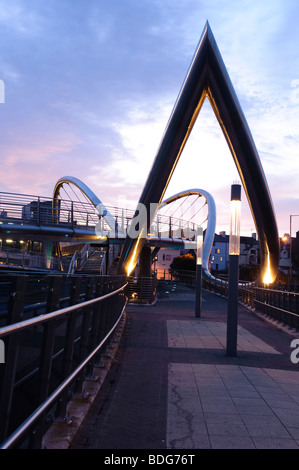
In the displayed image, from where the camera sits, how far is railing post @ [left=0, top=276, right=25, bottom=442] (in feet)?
8.35

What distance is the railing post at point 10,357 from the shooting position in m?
2.54

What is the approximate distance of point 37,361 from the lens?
3.40 metres

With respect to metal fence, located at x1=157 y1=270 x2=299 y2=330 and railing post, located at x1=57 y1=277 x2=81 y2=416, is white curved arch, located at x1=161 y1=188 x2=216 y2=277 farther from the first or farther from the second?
railing post, located at x1=57 y1=277 x2=81 y2=416

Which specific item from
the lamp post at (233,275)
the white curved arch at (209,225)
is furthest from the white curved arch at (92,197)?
the lamp post at (233,275)

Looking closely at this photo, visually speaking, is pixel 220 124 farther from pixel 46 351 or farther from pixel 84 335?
pixel 46 351

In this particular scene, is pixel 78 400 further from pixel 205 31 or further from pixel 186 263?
pixel 186 263

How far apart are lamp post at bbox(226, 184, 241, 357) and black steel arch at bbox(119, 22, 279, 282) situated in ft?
52.4

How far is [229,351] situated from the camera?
Answer: 29.0 ft

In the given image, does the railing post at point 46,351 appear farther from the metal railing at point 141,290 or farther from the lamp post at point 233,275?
the metal railing at point 141,290

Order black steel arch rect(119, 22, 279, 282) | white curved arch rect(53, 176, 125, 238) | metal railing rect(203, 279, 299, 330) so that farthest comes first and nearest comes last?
1. white curved arch rect(53, 176, 125, 238)
2. black steel arch rect(119, 22, 279, 282)
3. metal railing rect(203, 279, 299, 330)

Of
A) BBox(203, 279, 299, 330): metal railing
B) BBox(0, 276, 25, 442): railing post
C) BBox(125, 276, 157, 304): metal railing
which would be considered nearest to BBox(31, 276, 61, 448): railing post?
BBox(0, 276, 25, 442): railing post

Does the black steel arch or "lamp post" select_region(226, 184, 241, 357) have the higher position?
the black steel arch

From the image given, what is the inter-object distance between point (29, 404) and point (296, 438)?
8.51 ft

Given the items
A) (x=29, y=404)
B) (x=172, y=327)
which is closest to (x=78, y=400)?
(x=29, y=404)
